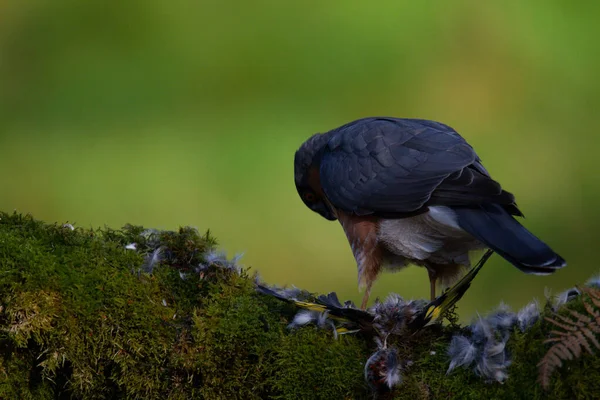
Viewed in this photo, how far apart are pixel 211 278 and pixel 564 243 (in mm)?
5370

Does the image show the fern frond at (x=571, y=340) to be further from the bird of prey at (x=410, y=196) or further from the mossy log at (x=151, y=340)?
the bird of prey at (x=410, y=196)

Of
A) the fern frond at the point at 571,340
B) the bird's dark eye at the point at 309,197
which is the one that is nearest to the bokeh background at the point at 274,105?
A: the bird's dark eye at the point at 309,197

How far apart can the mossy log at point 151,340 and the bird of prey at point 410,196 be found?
44.1 inches

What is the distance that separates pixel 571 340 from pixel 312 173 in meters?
2.94

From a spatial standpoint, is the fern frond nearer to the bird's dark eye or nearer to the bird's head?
the bird's head

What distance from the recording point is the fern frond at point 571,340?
95.2 inches

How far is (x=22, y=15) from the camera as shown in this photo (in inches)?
369

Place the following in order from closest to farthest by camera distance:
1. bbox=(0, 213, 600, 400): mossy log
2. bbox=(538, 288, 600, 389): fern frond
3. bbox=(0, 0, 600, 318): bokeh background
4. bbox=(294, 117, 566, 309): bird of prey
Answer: bbox=(538, 288, 600, 389): fern frond
bbox=(0, 213, 600, 400): mossy log
bbox=(294, 117, 566, 309): bird of prey
bbox=(0, 0, 600, 318): bokeh background

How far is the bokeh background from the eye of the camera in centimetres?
767

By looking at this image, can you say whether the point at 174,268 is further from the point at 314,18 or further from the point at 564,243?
the point at 314,18

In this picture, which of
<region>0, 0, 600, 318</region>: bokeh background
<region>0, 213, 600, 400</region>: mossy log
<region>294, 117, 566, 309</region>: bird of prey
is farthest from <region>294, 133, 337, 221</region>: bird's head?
<region>0, 213, 600, 400</region>: mossy log

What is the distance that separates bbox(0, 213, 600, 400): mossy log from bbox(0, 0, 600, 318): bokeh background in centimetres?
426

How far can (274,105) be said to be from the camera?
8.67m

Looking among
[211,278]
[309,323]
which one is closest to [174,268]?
[211,278]
